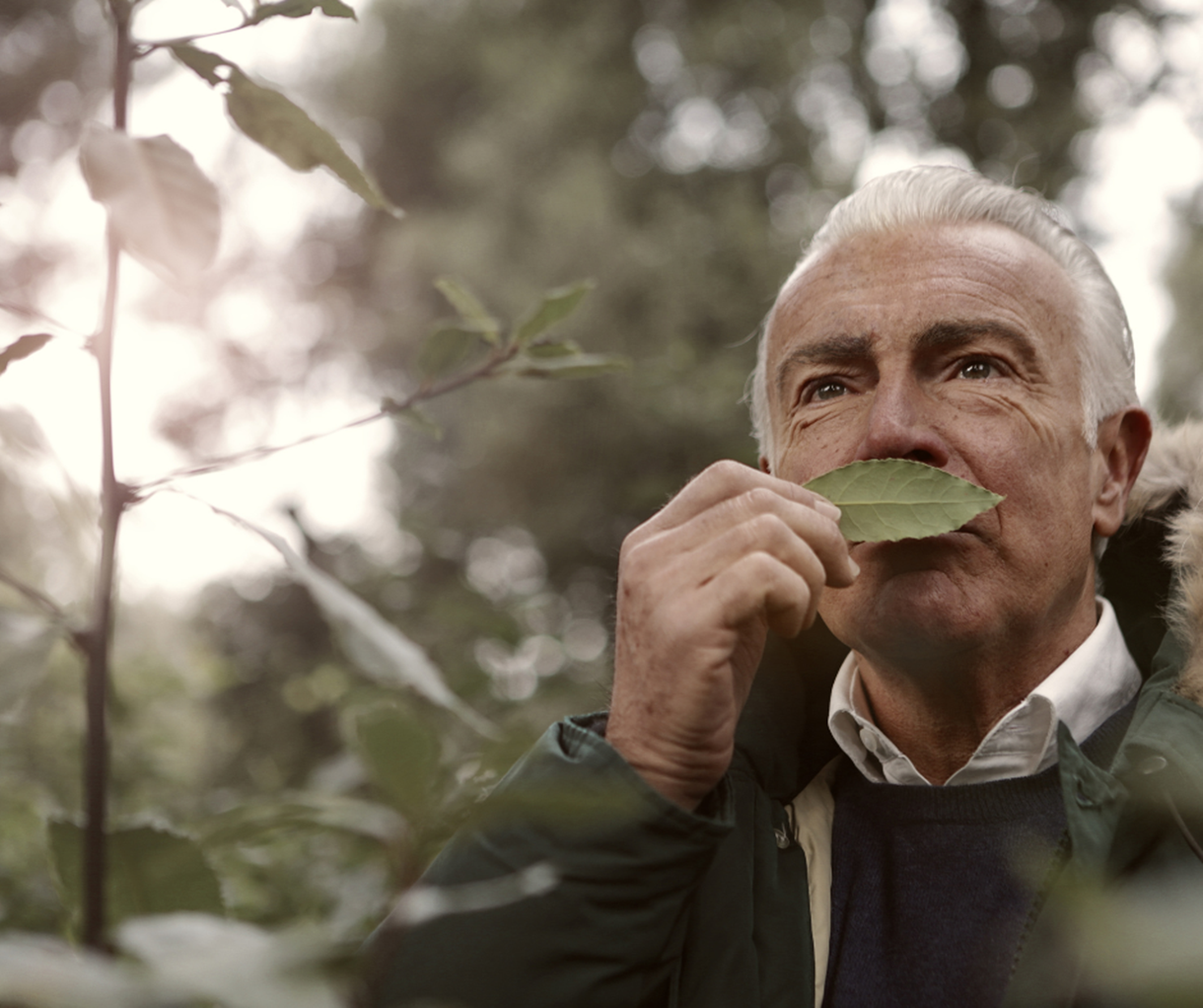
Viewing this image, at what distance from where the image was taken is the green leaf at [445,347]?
1418 millimetres

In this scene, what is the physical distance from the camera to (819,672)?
2.21 m

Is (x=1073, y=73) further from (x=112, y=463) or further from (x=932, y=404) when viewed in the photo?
(x=112, y=463)

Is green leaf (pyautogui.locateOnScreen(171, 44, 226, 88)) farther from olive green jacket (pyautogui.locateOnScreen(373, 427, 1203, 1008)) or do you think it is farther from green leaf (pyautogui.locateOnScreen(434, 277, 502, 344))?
olive green jacket (pyautogui.locateOnScreen(373, 427, 1203, 1008))

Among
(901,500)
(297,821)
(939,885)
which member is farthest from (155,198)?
(939,885)

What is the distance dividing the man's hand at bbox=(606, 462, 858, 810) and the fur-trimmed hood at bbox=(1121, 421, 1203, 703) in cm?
76

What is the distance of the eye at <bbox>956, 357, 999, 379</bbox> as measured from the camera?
1.94m

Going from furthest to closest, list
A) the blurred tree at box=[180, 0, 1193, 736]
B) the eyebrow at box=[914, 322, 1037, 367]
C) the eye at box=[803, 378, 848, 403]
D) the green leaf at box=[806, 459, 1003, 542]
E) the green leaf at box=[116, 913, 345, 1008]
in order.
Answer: the blurred tree at box=[180, 0, 1193, 736], the eye at box=[803, 378, 848, 403], the eyebrow at box=[914, 322, 1037, 367], the green leaf at box=[806, 459, 1003, 542], the green leaf at box=[116, 913, 345, 1008]

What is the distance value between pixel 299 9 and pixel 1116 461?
1922 mm

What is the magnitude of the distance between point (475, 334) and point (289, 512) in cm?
61

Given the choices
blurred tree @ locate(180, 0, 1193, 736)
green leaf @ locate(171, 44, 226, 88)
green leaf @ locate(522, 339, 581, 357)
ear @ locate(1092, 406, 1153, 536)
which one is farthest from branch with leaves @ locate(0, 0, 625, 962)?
blurred tree @ locate(180, 0, 1193, 736)

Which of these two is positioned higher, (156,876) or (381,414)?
(381,414)

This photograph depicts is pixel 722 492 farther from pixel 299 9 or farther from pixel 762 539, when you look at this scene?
pixel 299 9

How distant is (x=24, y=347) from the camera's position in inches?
32.3

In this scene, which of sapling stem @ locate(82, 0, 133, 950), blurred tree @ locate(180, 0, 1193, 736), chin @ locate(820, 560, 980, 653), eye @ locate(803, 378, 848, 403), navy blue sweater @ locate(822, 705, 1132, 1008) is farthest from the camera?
blurred tree @ locate(180, 0, 1193, 736)
